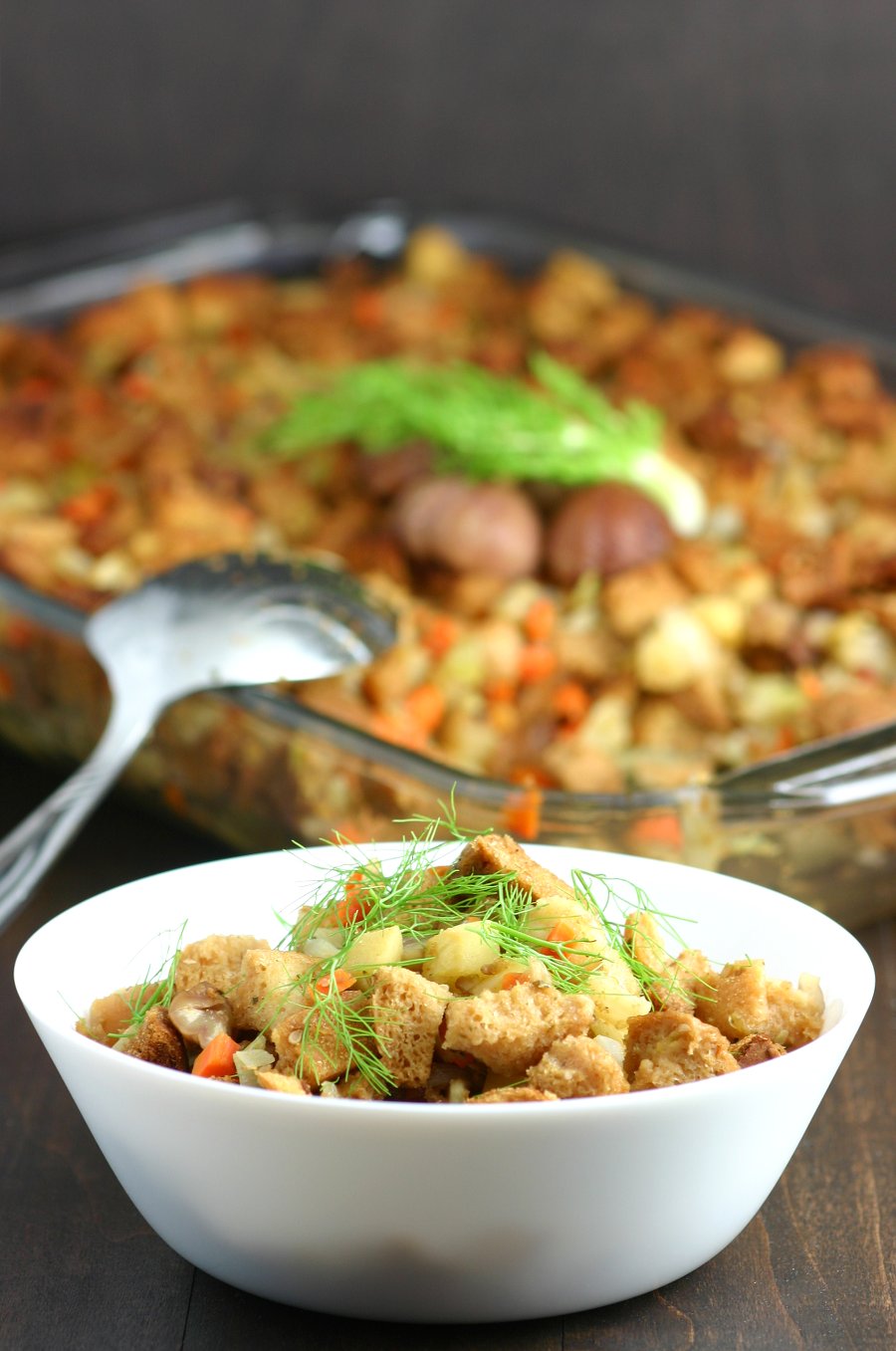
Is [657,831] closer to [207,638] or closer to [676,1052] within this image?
[676,1052]

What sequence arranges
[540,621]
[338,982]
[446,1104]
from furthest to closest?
[540,621], [338,982], [446,1104]

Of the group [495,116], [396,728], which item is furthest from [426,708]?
[495,116]

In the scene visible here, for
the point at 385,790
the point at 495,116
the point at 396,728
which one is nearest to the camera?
the point at 385,790

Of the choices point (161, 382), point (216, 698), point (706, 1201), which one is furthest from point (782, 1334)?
point (161, 382)

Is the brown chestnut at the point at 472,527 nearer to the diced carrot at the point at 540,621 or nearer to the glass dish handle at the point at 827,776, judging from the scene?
the diced carrot at the point at 540,621

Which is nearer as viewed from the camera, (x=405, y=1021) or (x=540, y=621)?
(x=405, y=1021)

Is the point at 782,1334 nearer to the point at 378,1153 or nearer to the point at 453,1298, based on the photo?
the point at 453,1298

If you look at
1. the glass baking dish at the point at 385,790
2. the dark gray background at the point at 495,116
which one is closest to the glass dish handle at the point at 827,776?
the glass baking dish at the point at 385,790
